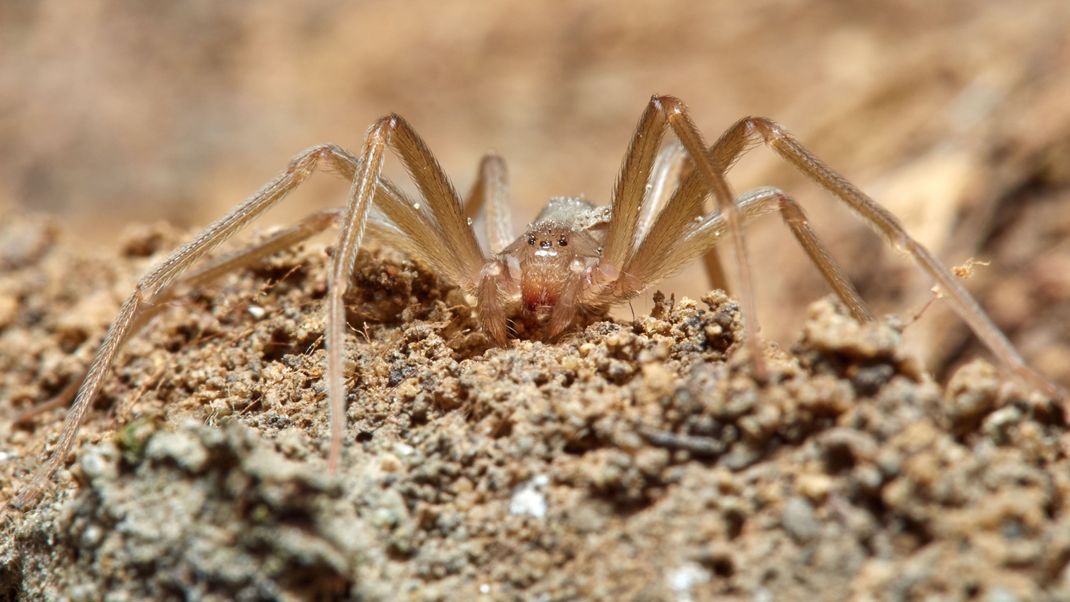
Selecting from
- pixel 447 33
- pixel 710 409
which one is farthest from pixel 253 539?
pixel 447 33

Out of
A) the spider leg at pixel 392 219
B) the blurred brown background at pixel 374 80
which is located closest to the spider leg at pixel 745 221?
the spider leg at pixel 392 219

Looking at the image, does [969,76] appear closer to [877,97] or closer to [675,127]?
[877,97]

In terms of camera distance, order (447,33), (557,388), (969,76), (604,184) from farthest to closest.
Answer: (447,33), (604,184), (969,76), (557,388)

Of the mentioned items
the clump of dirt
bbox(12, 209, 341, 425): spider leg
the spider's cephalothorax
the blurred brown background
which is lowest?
the clump of dirt

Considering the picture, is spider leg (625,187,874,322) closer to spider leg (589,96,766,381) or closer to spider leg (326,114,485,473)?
spider leg (589,96,766,381)

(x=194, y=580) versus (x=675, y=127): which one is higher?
(x=675, y=127)

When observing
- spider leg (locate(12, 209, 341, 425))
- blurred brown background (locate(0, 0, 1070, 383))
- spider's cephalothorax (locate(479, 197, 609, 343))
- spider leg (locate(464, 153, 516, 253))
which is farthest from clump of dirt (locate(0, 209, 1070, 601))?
blurred brown background (locate(0, 0, 1070, 383))

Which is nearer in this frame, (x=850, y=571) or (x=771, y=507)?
(x=850, y=571)
